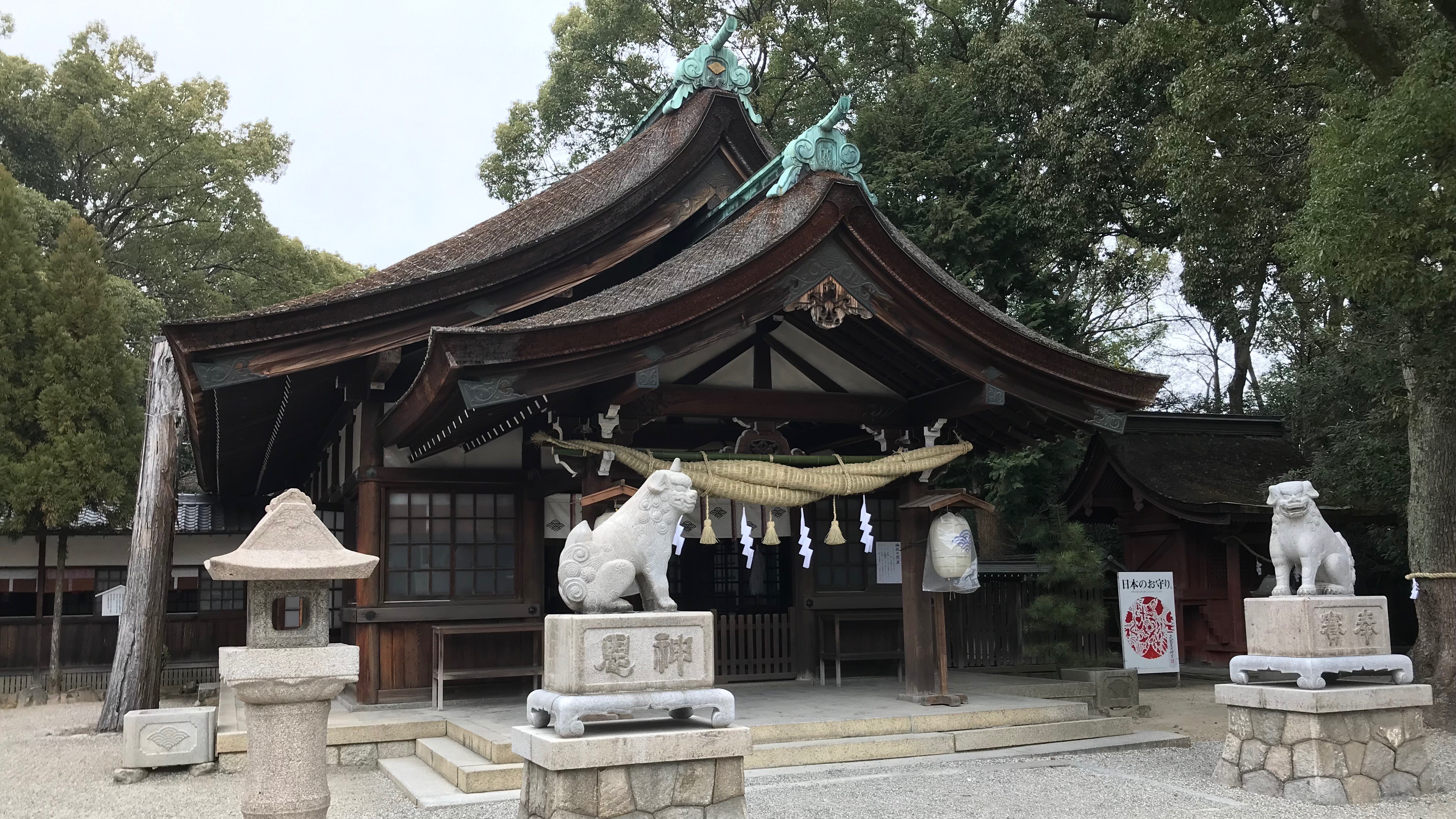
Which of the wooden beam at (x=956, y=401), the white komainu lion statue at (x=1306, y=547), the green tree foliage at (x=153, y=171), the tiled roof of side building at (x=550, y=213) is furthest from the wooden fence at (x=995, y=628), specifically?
the green tree foliage at (x=153, y=171)

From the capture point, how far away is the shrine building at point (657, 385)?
857 centimetres

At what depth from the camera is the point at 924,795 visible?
734 cm

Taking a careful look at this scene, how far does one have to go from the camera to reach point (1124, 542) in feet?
59.8

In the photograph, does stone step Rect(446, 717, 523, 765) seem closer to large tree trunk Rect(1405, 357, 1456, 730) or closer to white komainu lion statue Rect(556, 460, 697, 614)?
white komainu lion statue Rect(556, 460, 697, 614)

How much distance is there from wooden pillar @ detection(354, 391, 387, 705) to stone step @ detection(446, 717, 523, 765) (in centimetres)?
141

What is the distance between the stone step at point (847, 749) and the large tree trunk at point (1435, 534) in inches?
232

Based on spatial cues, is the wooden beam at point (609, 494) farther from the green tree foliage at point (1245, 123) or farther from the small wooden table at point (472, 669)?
the green tree foliage at point (1245, 123)

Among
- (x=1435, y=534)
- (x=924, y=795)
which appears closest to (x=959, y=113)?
(x=1435, y=534)

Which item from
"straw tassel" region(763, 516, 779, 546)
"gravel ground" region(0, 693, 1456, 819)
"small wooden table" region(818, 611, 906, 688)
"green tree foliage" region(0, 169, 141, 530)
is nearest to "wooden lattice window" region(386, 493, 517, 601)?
"gravel ground" region(0, 693, 1456, 819)

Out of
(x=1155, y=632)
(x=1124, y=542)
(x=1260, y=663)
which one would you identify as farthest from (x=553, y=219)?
(x=1124, y=542)

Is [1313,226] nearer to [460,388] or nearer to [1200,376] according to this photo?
[460,388]

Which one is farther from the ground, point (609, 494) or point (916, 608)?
point (609, 494)

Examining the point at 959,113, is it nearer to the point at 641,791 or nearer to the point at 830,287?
the point at 830,287

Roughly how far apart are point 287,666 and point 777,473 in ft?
14.8
